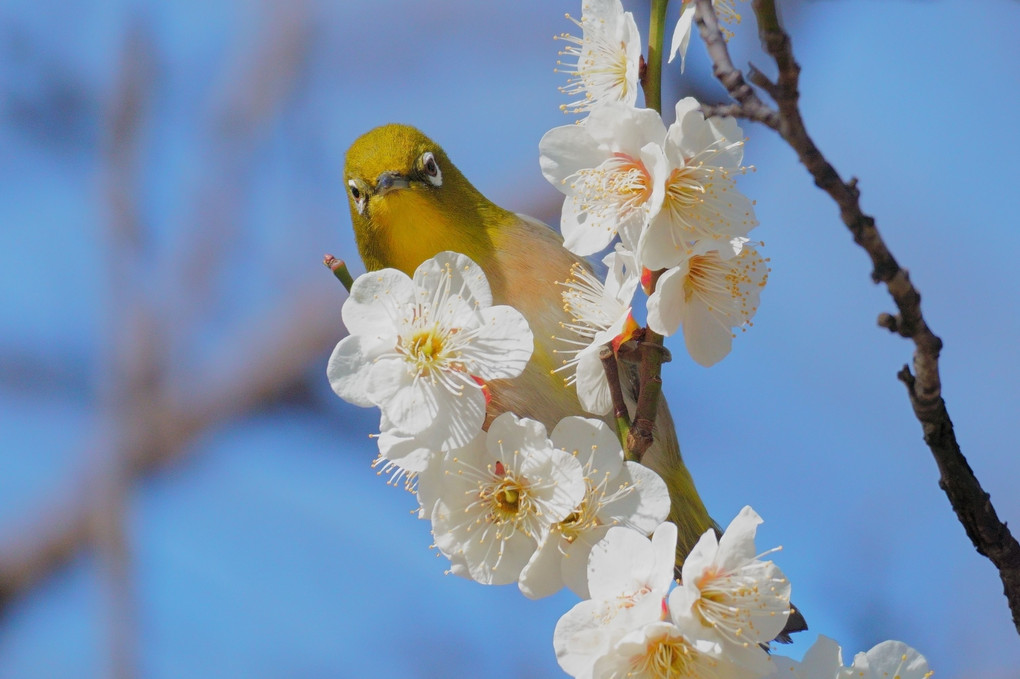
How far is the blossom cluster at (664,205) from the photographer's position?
1.47 metres

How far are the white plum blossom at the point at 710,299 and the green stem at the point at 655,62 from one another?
257 millimetres

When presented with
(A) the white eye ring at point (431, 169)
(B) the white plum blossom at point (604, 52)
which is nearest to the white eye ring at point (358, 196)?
(A) the white eye ring at point (431, 169)

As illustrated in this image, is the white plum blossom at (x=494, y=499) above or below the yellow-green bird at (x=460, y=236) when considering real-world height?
below

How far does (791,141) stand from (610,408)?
2.32ft

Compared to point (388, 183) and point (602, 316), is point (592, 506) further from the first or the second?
point (388, 183)

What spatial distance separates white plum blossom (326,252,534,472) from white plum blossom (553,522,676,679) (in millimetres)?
308

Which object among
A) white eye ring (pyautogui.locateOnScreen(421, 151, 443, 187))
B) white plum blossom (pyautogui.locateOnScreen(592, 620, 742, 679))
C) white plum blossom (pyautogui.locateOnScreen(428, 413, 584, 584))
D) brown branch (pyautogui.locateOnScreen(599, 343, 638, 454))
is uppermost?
white eye ring (pyautogui.locateOnScreen(421, 151, 443, 187))

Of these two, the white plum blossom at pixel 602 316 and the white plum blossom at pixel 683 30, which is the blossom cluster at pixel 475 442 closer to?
the white plum blossom at pixel 602 316

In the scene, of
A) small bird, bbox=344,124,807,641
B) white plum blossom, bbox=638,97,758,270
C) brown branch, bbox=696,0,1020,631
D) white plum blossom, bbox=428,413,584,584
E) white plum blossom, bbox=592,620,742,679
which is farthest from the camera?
small bird, bbox=344,124,807,641

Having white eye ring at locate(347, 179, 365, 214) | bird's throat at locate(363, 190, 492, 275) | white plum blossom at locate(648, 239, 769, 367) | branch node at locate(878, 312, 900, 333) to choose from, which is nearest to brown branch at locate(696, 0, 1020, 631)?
branch node at locate(878, 312, 900, 333)

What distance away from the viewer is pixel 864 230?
3.42 feet

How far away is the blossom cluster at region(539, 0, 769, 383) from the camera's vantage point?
1.47 m

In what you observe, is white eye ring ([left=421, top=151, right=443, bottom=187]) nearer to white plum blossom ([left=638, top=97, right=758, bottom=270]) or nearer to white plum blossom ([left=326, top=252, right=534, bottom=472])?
white plum blossom ([left=326, top=252, right=534, bottom=472])

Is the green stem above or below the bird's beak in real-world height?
below
